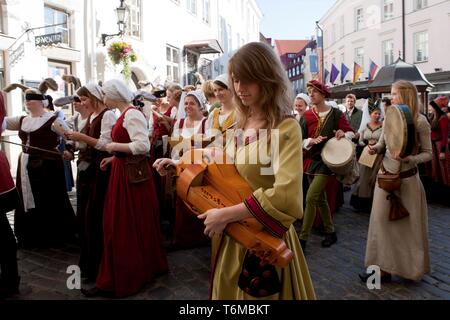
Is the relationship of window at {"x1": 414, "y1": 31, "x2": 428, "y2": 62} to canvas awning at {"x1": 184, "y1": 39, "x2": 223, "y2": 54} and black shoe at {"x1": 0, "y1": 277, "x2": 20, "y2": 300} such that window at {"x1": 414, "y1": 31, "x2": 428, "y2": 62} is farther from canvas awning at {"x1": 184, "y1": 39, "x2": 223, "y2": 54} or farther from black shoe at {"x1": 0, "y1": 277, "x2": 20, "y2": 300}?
black shoe at {"x1": 0, "y1": 277, "x2": 20, "y2": 300}

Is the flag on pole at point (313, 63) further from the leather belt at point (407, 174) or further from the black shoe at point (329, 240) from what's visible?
the leather belt at point (407, 174)

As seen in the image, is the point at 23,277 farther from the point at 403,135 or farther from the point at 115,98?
the point at 403,135

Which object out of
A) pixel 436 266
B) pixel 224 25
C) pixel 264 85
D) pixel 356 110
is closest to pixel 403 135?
pixel 436 266

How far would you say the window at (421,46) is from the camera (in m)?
21.6

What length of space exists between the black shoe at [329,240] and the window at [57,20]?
26.3 ft

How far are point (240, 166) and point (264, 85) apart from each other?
0.34 m

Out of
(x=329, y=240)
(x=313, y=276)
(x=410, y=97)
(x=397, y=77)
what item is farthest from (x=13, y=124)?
(x=397, y=77)

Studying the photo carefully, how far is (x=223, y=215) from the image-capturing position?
148 cm

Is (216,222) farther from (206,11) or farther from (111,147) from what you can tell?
(206,11)

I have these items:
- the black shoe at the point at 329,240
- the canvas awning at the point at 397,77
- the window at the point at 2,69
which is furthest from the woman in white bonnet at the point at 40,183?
the canvas awning at the point at 397,77

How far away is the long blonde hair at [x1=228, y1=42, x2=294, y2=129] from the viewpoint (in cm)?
161

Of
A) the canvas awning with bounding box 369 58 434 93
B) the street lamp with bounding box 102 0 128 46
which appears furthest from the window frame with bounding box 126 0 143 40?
the canvas awning with bounding box 369 58 434 93

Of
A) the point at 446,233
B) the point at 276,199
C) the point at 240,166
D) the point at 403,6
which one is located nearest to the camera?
the point at 276,199

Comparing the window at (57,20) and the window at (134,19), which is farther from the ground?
the window at (134,19)
